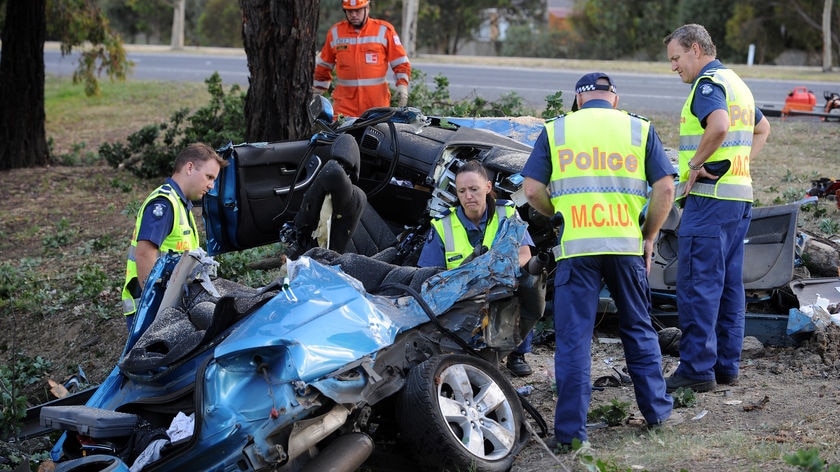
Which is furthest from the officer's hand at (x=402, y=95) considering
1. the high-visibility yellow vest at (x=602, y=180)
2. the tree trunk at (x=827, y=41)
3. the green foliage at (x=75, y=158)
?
the tree trunk at (x=827, y=41)

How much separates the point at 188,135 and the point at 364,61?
419 cm

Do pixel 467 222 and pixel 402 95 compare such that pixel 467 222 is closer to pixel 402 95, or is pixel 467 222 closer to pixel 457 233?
pixel 457 233

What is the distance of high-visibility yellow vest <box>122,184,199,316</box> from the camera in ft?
19.3

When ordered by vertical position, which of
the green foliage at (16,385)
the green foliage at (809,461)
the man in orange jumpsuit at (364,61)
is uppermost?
the man in orange jumpsuit at (364,61)

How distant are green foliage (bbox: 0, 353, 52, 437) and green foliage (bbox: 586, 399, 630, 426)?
3.42 meters

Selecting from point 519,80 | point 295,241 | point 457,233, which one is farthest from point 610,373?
point 519,80

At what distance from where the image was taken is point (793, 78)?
75.6 ft

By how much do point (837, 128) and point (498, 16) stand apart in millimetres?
33256

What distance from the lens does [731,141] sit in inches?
229

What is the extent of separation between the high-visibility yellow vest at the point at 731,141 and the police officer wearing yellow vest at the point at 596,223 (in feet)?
2.96

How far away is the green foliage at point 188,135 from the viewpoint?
1249 cm

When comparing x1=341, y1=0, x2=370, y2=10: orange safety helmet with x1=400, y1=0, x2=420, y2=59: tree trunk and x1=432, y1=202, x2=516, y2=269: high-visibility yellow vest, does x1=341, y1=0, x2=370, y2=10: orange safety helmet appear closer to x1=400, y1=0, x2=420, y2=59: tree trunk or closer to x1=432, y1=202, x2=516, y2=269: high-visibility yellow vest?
x1=432, y1=202, x2=516, y2=269: high-visibility yellow vest

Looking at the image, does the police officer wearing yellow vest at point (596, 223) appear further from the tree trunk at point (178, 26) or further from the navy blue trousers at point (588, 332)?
the tree trunk at point (178, 26)

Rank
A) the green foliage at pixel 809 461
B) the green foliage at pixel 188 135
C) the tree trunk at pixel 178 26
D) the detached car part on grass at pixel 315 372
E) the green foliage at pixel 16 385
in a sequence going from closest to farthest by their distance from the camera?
the green foliage at pixel 809 461
the detached car part on grass at pixel 315 372
the green foliage at pixel 16 385
the green foliage at pixel 188 135
the tree trunk at pixel 178 26
